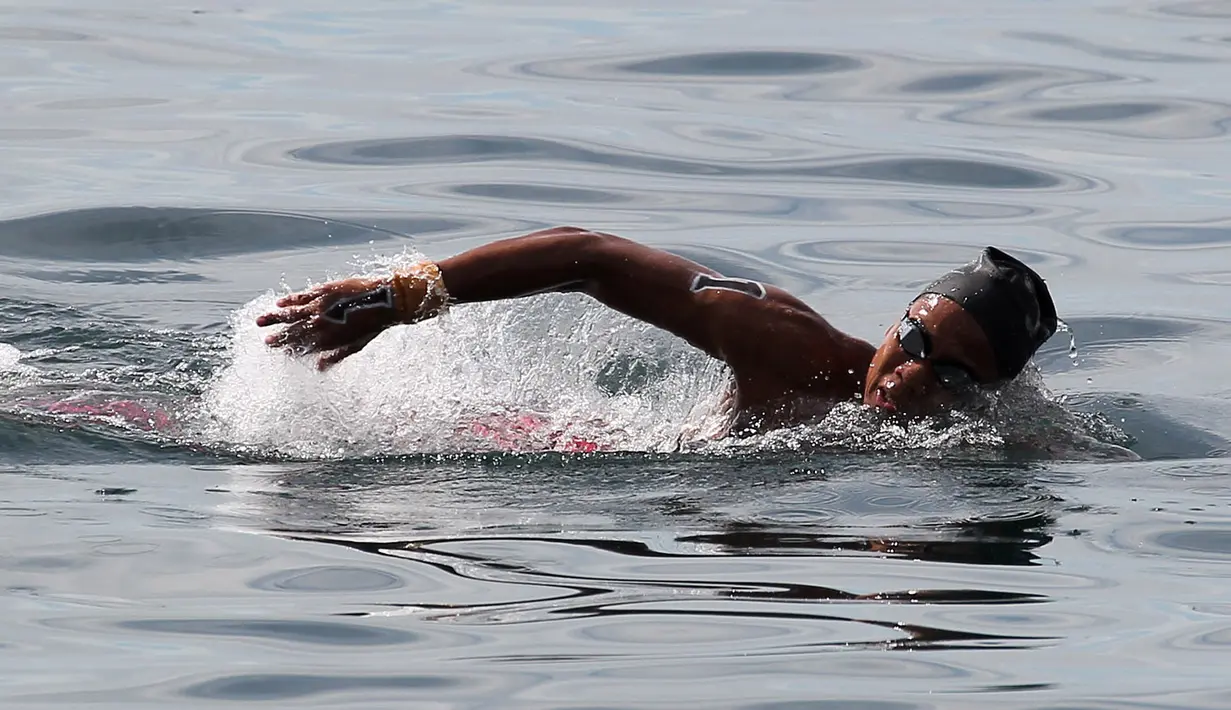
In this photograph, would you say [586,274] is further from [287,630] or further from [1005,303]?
[287,630]

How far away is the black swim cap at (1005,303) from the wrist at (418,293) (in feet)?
5.31

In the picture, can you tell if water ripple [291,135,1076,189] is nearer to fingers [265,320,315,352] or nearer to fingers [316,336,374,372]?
fingers [316,336,374,372]

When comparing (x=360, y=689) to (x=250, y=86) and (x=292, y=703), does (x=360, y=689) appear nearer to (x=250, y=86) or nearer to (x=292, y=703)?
(x=292, y=703)

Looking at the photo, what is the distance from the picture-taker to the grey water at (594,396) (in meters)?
5.24

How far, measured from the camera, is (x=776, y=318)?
24.3 feet

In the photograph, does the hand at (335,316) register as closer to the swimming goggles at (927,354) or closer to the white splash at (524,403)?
the white splash at (524,403)

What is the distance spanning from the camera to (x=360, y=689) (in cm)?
491

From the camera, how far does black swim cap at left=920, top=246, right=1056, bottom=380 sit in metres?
7.38

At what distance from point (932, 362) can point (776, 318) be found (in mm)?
526

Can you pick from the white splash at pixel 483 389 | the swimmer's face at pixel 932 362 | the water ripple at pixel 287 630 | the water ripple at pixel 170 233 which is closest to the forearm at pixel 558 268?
the white splash at pixel 483 389

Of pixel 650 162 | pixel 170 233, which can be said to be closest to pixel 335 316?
pixel 170 233

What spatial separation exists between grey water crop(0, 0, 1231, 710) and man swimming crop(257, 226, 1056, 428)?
17 centimetres

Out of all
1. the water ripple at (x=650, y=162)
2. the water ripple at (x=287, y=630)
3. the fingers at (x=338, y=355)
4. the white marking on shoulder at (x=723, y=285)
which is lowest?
the water ripple at (x=650, y=162)

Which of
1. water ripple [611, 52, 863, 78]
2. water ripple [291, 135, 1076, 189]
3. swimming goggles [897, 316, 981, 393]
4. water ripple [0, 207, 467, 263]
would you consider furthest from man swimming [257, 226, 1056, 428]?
water ripple [611, 52, 863, 78]
